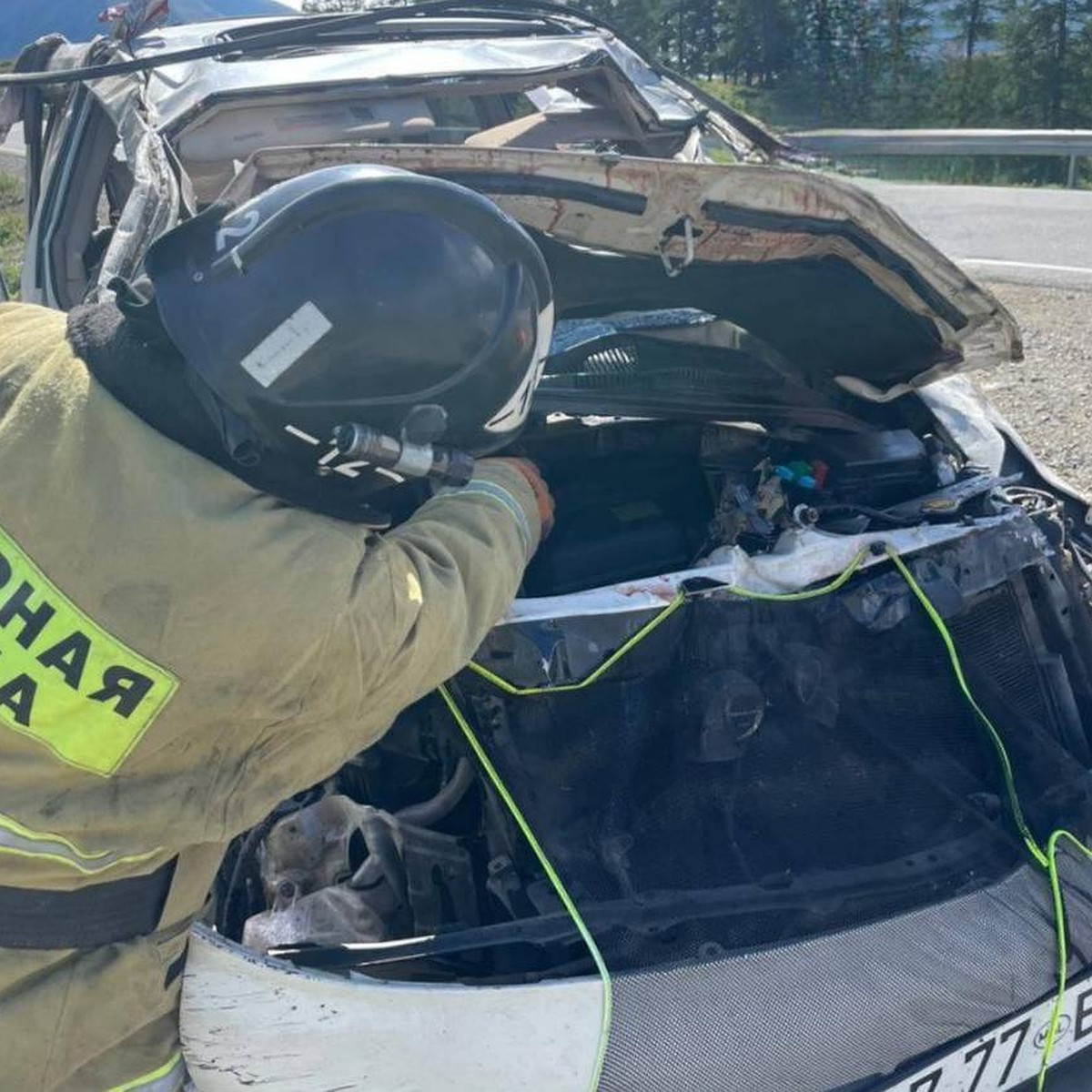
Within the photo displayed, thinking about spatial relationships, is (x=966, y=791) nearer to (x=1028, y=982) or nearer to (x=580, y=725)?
(x=1028, y=982)

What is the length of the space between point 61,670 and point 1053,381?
18.0 feet

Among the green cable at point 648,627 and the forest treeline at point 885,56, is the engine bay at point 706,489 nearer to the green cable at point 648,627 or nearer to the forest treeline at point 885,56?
the green cable at point 648,627

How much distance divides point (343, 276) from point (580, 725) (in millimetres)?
878

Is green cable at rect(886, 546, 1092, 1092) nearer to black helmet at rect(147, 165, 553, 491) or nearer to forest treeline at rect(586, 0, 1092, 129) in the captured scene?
black helmet at rect(147, 165, 553, 491)

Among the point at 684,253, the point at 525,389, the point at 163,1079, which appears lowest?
the point at 163,1079

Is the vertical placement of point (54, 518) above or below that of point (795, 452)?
above

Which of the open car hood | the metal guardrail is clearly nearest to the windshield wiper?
the open car hood

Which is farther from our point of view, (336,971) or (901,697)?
(901,697)

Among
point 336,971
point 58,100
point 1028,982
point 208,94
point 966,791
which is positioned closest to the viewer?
point 336,971

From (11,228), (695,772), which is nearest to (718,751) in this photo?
(695,772)

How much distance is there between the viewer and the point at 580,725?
2025 millimetres

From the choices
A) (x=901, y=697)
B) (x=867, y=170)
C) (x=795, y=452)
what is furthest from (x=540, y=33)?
(x=867, y=170)

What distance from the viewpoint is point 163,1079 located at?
1.68m

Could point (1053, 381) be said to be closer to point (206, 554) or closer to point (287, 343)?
point (287, 343)
